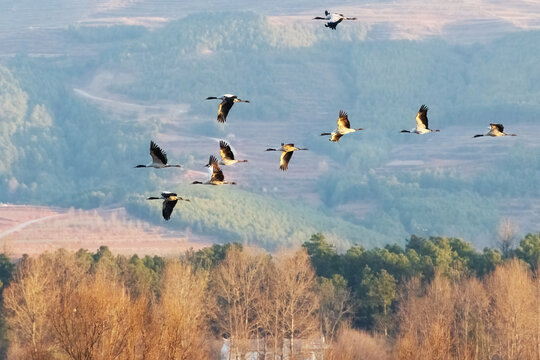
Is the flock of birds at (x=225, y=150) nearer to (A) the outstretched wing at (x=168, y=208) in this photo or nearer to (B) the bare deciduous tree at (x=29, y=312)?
(A) the outstretched wing at (x=168, y=208)

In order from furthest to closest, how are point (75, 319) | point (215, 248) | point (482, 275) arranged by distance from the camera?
point (215, 248) < point (482, 275) < point (75, 319)

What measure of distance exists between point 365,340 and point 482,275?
19588 mm

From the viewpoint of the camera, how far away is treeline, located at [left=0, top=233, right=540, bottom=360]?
8519cm

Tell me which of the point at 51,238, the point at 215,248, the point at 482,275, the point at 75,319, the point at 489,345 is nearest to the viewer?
the point at 75,319

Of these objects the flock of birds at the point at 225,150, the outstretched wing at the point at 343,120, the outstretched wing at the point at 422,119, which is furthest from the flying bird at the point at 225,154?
the outstretched wing at the point at 422,119

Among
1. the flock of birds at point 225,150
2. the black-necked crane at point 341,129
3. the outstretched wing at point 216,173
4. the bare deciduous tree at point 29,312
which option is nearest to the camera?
the flock of birds at point 225,150

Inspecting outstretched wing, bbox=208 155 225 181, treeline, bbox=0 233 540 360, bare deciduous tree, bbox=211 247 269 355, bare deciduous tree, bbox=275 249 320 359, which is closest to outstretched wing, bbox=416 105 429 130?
outstretched wing, bbox=208 155 225 181

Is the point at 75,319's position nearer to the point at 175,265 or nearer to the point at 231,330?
the point at 231,330

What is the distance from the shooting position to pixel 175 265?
113125 millimetres

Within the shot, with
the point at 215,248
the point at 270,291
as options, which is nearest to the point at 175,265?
the point at 270,291

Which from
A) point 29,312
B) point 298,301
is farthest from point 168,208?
point 298,301

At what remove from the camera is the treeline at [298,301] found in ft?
279

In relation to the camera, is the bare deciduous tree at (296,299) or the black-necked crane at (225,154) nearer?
the black-necked crane at (225,154)

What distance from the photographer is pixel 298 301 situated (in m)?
110
